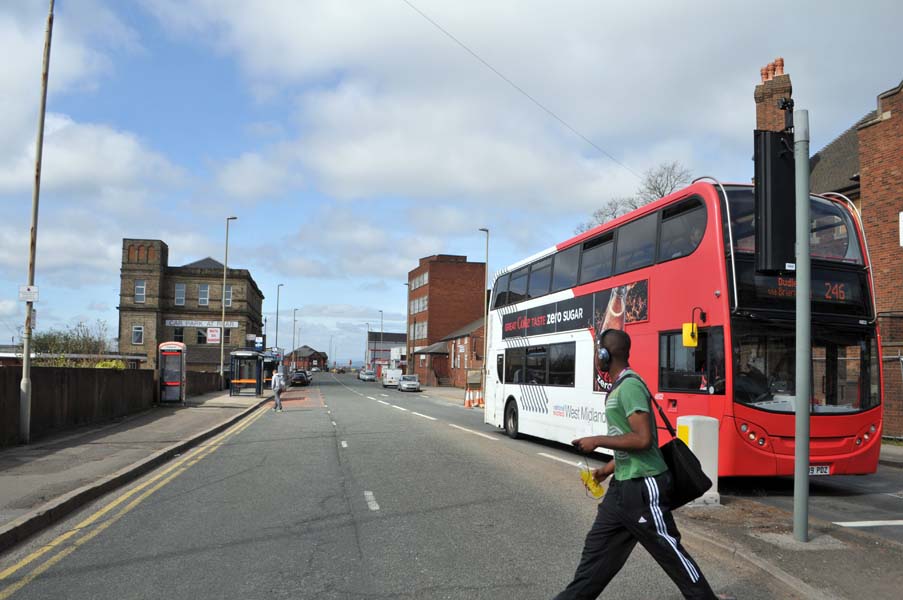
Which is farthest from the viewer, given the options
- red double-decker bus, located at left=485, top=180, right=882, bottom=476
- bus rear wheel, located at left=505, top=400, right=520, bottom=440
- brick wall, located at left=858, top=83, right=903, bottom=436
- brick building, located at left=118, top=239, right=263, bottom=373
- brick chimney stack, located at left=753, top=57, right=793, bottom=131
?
brick building, located at left=118, top=239, right=263, bottom=373

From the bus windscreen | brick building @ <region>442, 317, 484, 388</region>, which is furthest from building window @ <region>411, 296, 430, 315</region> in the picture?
the bus windscreen

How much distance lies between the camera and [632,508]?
3885mm

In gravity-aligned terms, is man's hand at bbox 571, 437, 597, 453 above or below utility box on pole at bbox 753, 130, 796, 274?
below

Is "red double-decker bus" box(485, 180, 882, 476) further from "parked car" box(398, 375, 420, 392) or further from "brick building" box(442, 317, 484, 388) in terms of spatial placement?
"parked car" box(398, 375, 420, 392)

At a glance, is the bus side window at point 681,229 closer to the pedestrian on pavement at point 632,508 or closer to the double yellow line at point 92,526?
the pedestrian on pavement at point 632,508

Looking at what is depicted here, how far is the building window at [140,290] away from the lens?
7044 cm

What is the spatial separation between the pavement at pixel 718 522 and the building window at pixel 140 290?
61028 mm

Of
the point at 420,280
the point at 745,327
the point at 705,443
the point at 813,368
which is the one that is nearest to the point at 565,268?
the point at 745,327

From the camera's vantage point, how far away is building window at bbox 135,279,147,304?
7044 centimetres

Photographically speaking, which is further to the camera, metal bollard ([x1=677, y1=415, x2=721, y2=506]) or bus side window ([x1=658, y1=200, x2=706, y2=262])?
bus side window ([x1=658, y1=200, x2=706, y2=262])

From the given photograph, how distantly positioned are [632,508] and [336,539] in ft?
12.1

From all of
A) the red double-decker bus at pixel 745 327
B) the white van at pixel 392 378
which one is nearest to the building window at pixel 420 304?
the white van at pixel 392 378

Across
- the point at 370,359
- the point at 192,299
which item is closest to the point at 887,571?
the point at 192,299

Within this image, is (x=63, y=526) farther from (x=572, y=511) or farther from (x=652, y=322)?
(x=652, y=322)
